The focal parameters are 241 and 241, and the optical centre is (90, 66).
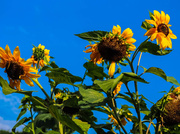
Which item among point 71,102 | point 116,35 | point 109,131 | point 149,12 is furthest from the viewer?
point 109,131

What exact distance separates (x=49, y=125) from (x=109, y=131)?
2629 millimetres

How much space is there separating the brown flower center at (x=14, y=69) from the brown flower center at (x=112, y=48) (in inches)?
22.4

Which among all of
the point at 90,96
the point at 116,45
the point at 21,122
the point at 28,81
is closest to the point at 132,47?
the point at 116,45

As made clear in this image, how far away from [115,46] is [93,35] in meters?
0.18

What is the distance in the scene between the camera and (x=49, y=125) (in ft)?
14.6

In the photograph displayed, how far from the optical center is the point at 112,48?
1.67m

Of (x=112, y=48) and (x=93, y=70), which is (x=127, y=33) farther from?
(x=93, y=70)

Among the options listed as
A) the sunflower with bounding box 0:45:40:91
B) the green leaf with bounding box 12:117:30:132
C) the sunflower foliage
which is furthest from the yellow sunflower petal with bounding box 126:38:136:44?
the green leaf with bounding box 12:117:30:132

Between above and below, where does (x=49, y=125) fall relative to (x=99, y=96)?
above

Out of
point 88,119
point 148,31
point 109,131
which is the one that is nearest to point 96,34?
point 148,31

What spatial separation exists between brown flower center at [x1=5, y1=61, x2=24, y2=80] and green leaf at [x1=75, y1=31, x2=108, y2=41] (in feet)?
1.53

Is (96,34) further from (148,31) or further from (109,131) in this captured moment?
(109,131)

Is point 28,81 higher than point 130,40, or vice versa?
point 130,40

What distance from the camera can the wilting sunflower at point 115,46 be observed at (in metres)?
1.67
